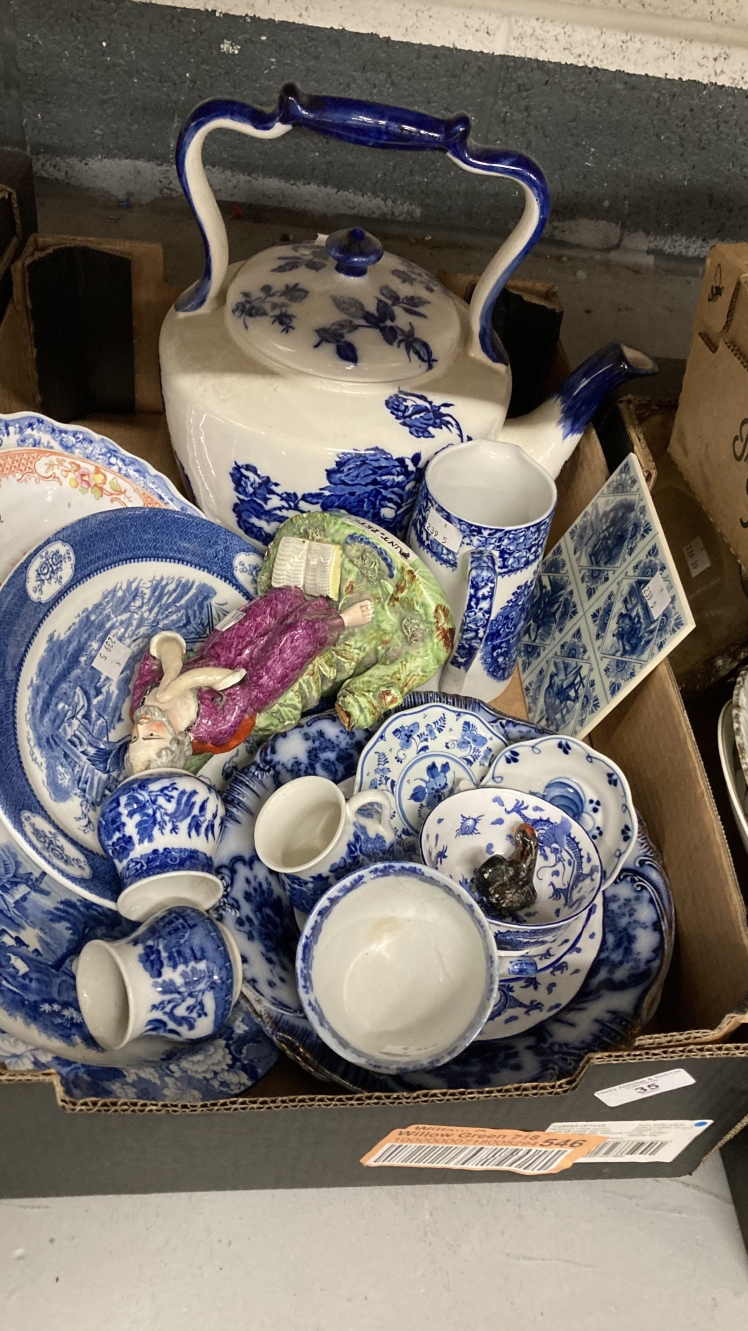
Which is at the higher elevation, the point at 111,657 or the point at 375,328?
the point at 375,328

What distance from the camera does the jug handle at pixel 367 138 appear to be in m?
0.61

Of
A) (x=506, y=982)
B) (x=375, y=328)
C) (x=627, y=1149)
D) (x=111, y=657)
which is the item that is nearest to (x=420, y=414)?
(x=375, y=328)

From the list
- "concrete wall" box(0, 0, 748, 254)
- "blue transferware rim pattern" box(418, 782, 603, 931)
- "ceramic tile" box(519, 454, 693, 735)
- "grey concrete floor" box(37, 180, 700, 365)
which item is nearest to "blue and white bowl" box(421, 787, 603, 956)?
A: "blue transferware rim pattern" box(418, 782, 603, 931)

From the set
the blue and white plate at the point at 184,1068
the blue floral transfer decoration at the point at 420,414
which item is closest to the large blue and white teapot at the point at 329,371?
the blue floral transfer decoration at the point at 420,414

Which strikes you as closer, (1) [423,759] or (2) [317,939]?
(2) [317,939]

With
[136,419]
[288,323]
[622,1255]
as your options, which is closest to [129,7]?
[136,419]

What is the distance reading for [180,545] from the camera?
2.37ft

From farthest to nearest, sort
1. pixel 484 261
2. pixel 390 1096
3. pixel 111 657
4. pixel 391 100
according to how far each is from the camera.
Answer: pixel 484 261
pixel 391 100
pixel 111 657
pixel 390 1096

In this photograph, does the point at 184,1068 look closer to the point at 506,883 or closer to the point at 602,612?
the point at 506,883

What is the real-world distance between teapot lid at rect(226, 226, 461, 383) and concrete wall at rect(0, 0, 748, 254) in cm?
40

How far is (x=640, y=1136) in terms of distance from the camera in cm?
60

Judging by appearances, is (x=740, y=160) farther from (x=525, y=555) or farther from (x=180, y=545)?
(x=180, y=545)

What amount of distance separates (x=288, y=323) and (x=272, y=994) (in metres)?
0.44

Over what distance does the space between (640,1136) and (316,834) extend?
0.86 ft
